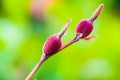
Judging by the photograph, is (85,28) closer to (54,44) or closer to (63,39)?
(54,44)

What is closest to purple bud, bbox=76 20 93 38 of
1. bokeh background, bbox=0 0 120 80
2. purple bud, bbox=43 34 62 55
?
purple bud, bbox=43 34 62 55

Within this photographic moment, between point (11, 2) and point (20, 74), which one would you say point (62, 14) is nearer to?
point (11, 2)

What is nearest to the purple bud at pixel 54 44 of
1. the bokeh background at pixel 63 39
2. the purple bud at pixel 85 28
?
the purple bud at pixel 85 28

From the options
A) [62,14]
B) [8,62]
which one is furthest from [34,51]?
[62,14]

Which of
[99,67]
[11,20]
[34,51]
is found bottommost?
[99,67]

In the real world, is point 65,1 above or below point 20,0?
below

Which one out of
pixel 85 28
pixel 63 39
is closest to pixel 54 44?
pixel 85 28

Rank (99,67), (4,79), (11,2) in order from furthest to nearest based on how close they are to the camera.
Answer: (11,2), (99,67), (4,79)
